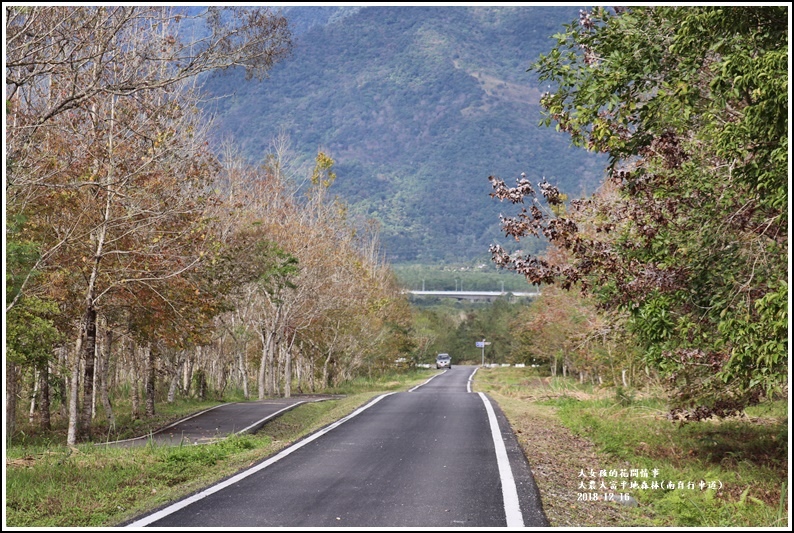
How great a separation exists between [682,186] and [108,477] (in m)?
8.46

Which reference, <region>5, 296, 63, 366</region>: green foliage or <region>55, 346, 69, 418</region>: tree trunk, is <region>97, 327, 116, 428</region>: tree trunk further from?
<region>5, 296, 63, 366</region>: green foliage

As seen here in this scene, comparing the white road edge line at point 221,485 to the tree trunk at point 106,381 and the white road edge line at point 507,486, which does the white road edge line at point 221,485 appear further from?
the tree trunk at point 106,381

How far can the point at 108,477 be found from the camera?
34.0ft

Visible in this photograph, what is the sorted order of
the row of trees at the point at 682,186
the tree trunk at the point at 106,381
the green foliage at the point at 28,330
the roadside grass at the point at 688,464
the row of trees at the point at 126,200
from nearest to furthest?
the row of trees at the point at 682,186 < the roadside grass at the point at 688,464 < the row of trees at the point at 126,200 < the green foliage at the point at 28,330 < the tree trunk at the point at 106,381

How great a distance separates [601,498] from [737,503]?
Answer: 1.73 metres

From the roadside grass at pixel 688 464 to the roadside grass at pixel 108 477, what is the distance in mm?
4954

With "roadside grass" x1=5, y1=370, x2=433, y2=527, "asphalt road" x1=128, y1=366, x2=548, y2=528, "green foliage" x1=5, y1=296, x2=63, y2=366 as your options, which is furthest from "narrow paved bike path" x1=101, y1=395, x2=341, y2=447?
"asphalt road" x1=128, y1=366, x2=548, y2=528

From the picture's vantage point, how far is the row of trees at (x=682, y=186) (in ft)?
25.9

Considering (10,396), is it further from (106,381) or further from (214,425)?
(214,425)

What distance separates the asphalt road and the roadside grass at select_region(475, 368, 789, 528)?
125 cm

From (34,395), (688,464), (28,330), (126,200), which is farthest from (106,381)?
(688,464)

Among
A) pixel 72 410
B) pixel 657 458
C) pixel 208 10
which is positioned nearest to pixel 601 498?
pixel 657 458

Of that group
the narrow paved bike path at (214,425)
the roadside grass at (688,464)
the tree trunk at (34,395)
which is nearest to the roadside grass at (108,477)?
the narrow paved bike path at (214,425)

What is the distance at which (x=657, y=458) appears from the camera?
13258 millimetres
